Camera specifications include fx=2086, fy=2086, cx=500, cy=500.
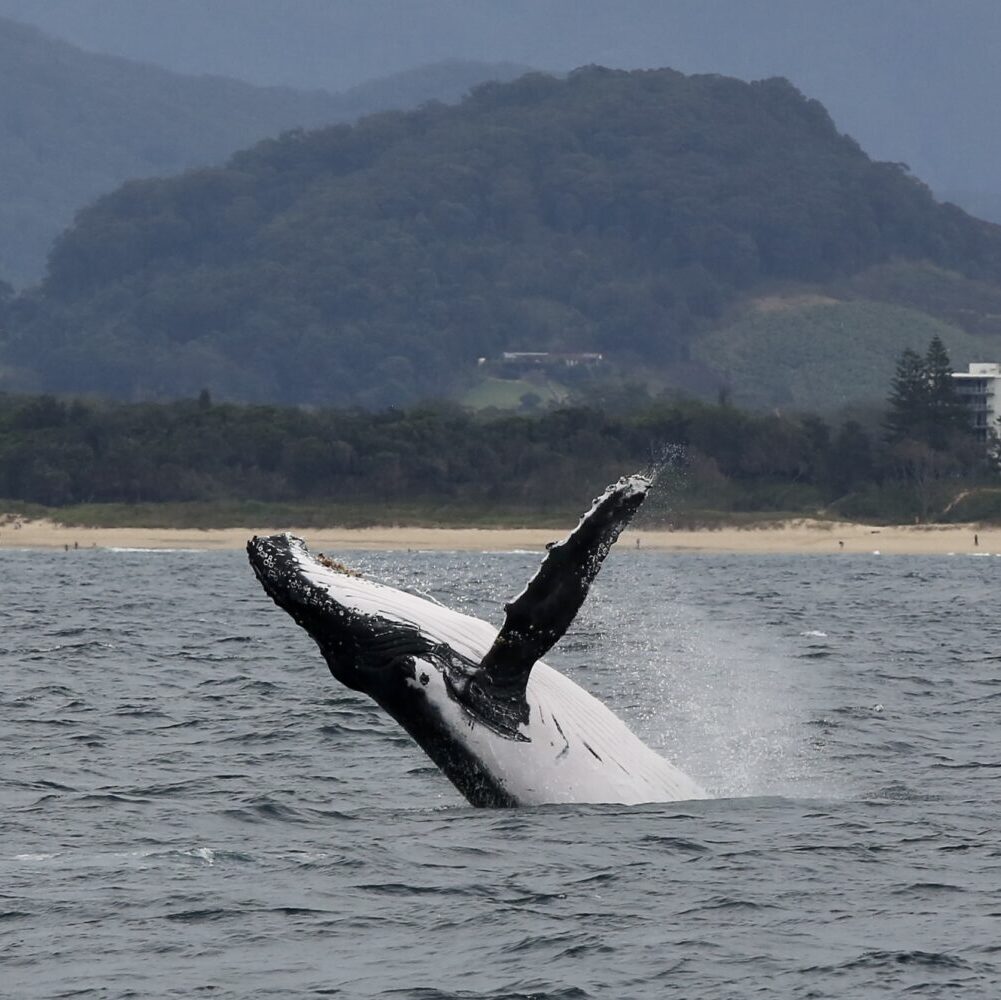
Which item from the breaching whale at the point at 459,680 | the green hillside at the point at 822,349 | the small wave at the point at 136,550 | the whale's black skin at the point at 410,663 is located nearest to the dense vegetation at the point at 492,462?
the small wave at the point at 136,550

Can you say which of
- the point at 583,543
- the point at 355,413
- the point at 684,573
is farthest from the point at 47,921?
the point at 355,413

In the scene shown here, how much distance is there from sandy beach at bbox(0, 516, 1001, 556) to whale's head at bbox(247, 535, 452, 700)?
65.8 meters

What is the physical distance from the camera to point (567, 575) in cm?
1214

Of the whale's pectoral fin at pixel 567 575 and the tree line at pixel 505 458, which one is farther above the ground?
the tree line at pixel 505 458

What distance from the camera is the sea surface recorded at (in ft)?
36.2

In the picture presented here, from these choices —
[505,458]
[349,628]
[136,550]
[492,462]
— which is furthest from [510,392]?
[349,628]

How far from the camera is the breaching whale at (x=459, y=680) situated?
42.1 feet

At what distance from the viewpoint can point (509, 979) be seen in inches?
428

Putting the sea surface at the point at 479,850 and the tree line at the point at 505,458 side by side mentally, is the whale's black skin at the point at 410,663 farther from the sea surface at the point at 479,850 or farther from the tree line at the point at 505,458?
the tree line at the point at 505,458

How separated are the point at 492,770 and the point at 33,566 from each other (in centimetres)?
5445

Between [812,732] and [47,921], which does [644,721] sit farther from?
[47,921]

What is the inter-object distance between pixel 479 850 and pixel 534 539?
227ft

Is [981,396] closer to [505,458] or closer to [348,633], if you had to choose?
[505,458]

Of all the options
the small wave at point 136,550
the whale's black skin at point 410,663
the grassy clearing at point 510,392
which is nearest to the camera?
the whale's black skin at point 410,663
